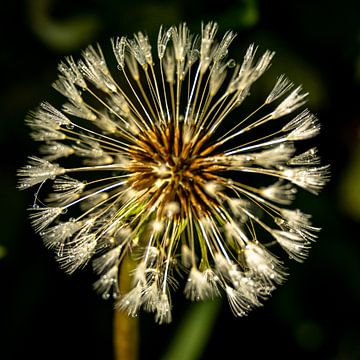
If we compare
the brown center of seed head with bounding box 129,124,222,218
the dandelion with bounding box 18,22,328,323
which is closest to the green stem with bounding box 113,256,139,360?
the dandelion with bounding box 18,22,328,323

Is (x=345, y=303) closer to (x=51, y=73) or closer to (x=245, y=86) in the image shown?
(x=245, y=86)

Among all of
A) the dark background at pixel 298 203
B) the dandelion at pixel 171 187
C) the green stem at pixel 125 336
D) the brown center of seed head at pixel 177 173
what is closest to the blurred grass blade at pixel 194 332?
the dark background at pixel 298 203

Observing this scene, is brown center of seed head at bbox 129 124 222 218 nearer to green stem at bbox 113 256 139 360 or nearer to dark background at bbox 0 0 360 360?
green stem at bbox 113 256 139 360

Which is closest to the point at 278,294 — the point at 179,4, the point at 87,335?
the point at 87,335

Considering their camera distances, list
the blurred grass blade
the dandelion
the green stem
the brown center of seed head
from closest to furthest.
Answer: the dandelion → the brown center of seed head → the green stem → the blurred grass blade

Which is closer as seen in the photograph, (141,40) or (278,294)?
(141,40)

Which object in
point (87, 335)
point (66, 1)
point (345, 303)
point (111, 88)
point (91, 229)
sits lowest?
point (345, 303)

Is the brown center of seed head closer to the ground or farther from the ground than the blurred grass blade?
farther from the ground
